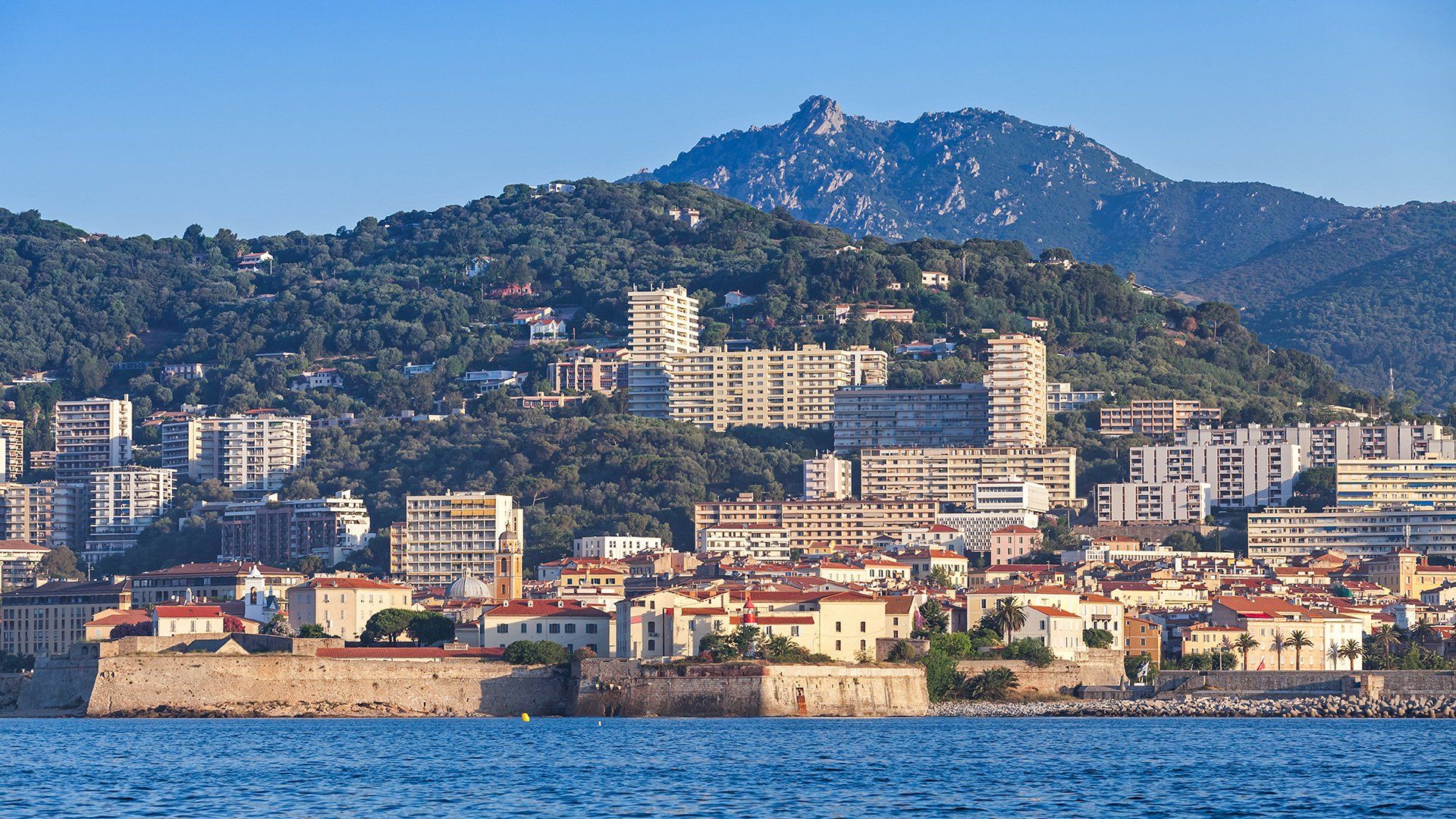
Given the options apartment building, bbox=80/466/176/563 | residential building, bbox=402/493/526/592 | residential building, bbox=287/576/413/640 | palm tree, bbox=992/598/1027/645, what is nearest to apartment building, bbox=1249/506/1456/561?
residential building, bbox=402/493/526/592

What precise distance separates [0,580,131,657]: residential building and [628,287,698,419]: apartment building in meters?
45.9

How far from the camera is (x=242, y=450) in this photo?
14388 cm

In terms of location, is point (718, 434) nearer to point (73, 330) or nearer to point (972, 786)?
point (73, 330)

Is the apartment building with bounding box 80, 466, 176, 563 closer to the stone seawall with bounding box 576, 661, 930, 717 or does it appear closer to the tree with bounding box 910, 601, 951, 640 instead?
the tree with bounding box 910, 601, 951, 640

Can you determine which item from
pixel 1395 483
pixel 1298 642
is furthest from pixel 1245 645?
pixel 1395 483

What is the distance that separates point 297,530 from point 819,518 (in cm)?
2641

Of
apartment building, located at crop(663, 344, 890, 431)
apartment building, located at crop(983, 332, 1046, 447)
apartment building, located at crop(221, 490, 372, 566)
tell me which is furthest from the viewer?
apartment building, located at crop(663, 344, 890, 431)

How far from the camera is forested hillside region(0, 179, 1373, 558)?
13225 centimetres

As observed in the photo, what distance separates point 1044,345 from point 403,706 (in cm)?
9063

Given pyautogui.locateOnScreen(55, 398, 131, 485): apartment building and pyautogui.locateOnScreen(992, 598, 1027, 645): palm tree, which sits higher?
pyautogui.locateOnScreen(55, 398, 131, 485): apartment building

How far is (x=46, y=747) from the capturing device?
56312 millimetres

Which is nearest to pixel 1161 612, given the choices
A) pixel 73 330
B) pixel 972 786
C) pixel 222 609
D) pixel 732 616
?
pixel 732 616

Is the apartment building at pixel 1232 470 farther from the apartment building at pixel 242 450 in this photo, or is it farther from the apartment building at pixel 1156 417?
the apartment building at pixel 242 450

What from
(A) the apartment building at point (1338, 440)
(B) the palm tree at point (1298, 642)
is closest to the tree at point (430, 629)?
(B) the palm tree at point (1298, 642)
